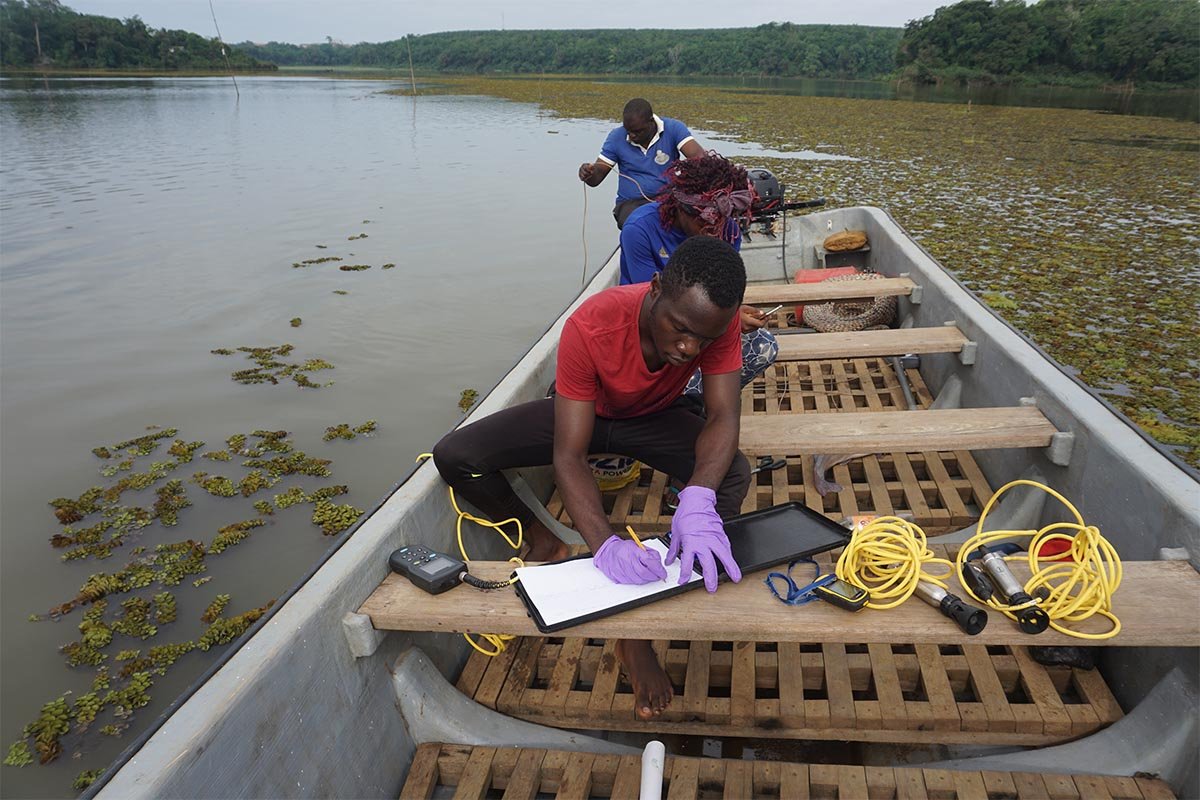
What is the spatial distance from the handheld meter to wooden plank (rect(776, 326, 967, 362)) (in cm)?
190

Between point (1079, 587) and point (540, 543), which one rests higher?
point (1079, 587)

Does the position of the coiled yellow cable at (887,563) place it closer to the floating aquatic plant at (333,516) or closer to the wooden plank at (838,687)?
the wooden plank at (838,687)

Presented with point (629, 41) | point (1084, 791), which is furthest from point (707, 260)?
point (629, 41)

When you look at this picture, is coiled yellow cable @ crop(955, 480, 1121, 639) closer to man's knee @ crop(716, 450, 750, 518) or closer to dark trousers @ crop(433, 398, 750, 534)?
man's knee @ crop(716, 450, 750, 518)

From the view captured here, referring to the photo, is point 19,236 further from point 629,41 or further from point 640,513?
point 629,41

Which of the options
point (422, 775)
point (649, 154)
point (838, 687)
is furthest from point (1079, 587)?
point (649, 154)

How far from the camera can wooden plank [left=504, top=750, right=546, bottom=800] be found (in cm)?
163

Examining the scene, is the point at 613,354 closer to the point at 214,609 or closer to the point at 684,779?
the point at 684,779

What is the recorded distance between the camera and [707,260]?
1.67m

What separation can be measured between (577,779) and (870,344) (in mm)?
2347

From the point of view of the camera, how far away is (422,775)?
1708 mm

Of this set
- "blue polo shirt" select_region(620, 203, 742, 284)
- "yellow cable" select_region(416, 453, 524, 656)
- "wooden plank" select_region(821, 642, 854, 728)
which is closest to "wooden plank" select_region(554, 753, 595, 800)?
"yellow cable" select_region(416, 453, 524, 656)

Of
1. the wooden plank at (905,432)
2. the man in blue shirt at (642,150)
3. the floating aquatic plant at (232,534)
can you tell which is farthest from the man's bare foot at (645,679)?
the man in blue shirt at (642,150)

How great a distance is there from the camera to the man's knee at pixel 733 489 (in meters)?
2.14
